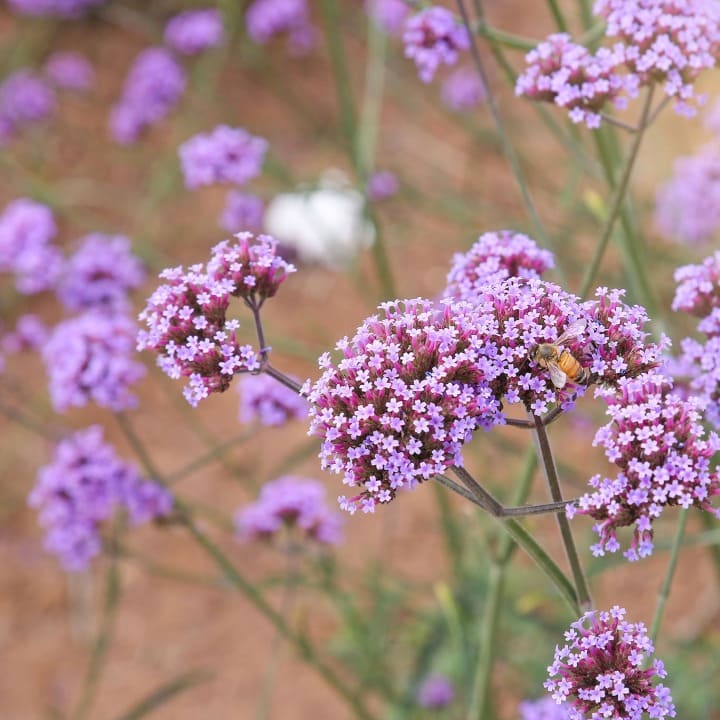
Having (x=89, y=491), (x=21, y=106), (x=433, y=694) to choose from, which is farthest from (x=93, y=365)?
(x=21, y=106)

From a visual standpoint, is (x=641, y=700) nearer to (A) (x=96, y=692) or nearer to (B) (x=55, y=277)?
(B) (x=55, y=277)

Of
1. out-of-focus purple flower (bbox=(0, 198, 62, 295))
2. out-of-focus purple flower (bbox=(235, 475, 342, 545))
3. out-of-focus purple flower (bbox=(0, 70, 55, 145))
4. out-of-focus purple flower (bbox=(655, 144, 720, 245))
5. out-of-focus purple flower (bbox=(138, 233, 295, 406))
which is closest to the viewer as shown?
out-of-focus purple flower (bbox=(138, 233, 295, 406))

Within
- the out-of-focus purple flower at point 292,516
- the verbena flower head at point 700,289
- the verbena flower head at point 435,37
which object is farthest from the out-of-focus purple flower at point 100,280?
the verbena flower head at point 700,289

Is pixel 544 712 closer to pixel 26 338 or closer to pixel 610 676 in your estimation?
pixel 610 676

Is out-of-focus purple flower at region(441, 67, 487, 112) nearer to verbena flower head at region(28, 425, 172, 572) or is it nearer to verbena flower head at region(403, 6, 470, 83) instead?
verbena flower head at region(403, 6, 470, 83)

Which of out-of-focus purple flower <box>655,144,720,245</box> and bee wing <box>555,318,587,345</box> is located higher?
out-of-focus purple flower <box>655,144,720,245</box>

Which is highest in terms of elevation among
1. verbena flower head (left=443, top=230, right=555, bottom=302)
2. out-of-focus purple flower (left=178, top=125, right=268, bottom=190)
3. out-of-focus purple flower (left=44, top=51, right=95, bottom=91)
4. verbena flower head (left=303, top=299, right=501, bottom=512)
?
out-of-focus purple flower (left=44, top=51, right=95, bottom=91)

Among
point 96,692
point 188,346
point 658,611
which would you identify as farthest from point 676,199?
point 96,692

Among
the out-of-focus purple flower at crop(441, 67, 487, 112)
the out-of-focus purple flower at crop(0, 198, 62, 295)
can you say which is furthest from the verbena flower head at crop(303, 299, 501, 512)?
the out-of-focus purple flower at crop(441, 67, 487, 112)
